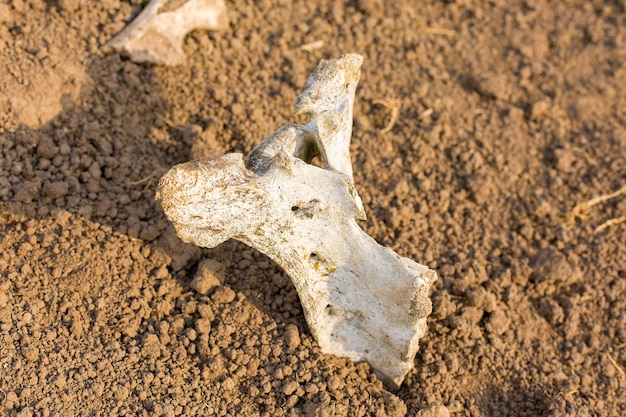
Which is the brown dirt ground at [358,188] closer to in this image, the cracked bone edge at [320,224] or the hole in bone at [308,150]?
the cracked bone edge at [320,224]

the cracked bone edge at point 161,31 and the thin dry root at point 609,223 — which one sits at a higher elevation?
the cracked bone edge at point 161,31

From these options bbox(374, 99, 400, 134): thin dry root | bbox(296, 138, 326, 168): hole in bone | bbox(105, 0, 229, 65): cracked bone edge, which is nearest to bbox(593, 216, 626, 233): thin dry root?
bbox(374, 99, 400, 134): thin dry root

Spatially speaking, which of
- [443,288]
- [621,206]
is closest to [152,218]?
[443,288]

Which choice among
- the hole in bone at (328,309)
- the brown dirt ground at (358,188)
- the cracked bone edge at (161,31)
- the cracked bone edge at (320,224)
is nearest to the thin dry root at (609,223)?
the brown dirt ground at (358,188)

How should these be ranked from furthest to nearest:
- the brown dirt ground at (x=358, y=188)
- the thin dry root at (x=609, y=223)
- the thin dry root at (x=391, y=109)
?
the thin dry root at (x=391, y=109) → the thin dry root at (x=609, y=223) → the brown dirt ground at (x=358, y=188)

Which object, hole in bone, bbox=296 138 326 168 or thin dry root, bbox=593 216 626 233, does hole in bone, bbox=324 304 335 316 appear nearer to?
hole in bone, bbox=296 138 326 168

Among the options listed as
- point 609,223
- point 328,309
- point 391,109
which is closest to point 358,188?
point 391,109

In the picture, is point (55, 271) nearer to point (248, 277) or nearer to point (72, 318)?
point (72, 318)
